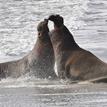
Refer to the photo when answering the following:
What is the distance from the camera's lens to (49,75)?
11805 mm

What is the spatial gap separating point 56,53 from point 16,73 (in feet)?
2.94

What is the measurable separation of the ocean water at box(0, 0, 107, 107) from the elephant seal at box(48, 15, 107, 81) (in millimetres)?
269

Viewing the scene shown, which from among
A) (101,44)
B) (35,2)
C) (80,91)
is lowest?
(35,2)

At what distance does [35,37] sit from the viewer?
1730 cm

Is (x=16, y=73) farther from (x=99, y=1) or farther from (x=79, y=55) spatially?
(x=99, y=1)

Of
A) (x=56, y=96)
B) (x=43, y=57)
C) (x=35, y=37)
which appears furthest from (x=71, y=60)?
(x=35, y=37)

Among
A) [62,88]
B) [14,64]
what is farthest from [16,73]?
[62,88]

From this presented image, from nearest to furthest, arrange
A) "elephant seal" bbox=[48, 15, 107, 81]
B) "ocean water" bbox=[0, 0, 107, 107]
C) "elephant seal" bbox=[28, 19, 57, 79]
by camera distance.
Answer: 1. "ocean water" bbox=[0, 0, 107, 107]
2. "elephant seal" bbox=[48, 15, 107, 81]
3. "elephant seal" bbox=[28, 19, 57, 79]

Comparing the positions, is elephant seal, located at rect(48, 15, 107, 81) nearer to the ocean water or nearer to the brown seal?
the brown seal

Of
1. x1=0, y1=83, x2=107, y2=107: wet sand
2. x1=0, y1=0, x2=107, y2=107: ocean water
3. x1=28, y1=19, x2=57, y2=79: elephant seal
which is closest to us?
→ x1=0, y1=83, x2=107, y2=107: wet sand

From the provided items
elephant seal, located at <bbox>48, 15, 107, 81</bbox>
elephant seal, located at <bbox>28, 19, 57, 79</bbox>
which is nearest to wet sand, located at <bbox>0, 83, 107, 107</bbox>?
elephant seal, located at <bbox>48, 15, 107, 81</bbox>

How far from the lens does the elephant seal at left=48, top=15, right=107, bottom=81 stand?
11.2 metres

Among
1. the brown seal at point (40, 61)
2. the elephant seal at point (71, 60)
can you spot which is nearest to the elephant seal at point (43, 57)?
the brown seal at point (40, 61)

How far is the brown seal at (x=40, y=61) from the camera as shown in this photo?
12.0 m
